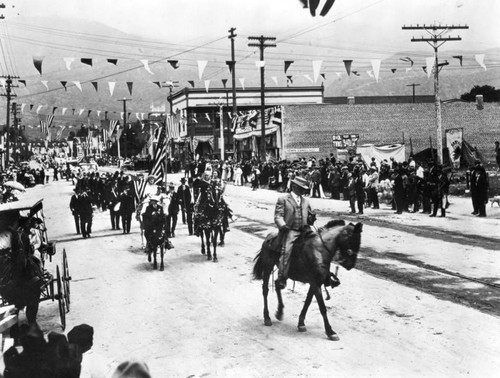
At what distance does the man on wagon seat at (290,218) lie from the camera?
8383mm

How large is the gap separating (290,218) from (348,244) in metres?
0.97

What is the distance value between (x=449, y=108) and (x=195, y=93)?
4272cm

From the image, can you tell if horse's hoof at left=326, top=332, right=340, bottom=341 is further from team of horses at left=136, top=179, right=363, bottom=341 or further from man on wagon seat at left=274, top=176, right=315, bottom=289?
man on wagon seat at left=274, top=176, right=315, bottom=289

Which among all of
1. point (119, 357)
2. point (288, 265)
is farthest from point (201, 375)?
point (288, 265)

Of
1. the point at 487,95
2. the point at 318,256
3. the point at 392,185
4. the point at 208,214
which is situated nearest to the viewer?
the point at 318,256

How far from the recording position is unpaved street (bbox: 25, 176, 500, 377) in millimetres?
6992

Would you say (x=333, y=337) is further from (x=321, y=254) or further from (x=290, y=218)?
(x=290, y=218)

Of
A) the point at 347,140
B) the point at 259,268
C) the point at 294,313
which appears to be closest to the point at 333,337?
the point at 294,313

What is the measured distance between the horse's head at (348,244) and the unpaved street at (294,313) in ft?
3.42

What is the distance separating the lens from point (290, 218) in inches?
336

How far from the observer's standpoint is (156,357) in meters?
7.39

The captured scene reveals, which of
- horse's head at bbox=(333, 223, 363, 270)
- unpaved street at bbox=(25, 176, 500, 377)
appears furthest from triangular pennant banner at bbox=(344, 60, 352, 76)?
horse's head at bbox=(333, 223, 363, 270)

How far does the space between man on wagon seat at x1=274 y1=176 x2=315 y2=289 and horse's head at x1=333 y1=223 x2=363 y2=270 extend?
0.58m

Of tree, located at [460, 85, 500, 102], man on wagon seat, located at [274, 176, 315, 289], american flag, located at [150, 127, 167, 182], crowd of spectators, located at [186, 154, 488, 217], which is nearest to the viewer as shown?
man on wagon seat, located at [274, 176, 315, 289]
